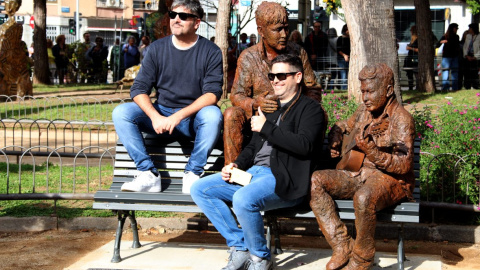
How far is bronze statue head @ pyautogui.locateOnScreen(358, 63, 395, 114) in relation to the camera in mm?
5496

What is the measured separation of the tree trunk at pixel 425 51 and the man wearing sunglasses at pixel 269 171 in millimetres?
12389

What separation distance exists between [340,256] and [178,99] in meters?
2.02

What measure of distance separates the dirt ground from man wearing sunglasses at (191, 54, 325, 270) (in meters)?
1.32

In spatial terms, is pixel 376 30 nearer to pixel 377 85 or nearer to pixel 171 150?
pixel 171 150

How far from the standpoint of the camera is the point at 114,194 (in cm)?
592

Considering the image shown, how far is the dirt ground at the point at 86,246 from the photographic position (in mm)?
6352

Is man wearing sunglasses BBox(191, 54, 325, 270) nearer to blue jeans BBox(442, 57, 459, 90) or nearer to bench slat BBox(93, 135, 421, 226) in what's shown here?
bench slat BBox(93, 135, 421, 226)

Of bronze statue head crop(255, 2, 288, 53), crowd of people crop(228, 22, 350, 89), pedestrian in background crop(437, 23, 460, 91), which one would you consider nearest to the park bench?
bronze statue head crop(255, 2, 288, 53)

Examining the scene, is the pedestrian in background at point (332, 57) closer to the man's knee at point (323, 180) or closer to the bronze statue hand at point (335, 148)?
the bronze statue hand at point (335, 148)

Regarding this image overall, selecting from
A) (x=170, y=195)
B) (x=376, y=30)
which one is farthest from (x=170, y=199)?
(x=376, y=30)

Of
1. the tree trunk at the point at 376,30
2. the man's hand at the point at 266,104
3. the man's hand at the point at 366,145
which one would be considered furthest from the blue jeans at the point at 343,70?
the man's hand at the point at 366,145

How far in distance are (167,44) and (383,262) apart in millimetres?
2557

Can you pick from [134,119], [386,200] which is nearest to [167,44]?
[134,119]

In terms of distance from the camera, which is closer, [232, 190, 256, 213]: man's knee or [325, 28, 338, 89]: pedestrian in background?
[232, 190, 256, 213]: man's knee
